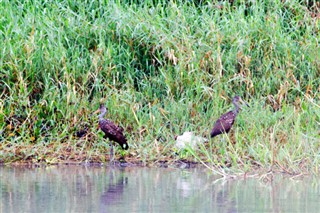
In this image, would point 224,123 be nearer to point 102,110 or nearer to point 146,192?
point 102,110

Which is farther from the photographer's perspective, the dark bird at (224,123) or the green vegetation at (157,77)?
the green vegetation at (157,77)

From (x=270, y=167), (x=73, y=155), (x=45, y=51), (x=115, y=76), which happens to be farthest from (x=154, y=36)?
(x=270, y=167)

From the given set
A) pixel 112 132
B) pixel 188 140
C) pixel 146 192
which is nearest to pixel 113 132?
pixel 112 132

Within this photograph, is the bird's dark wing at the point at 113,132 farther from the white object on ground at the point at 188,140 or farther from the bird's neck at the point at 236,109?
the bird's neck at the point at 236,109

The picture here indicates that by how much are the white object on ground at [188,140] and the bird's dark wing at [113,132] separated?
0.67 metres

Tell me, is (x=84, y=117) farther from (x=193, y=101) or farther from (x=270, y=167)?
(x=270, y=167)

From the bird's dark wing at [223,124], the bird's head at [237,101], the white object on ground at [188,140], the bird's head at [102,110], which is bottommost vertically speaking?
the white object on ground at [188,140]

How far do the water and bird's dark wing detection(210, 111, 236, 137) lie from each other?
2.25ft

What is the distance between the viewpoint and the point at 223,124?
404 inches

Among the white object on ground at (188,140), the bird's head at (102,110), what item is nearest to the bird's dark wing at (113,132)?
the bird's head at (102,110)

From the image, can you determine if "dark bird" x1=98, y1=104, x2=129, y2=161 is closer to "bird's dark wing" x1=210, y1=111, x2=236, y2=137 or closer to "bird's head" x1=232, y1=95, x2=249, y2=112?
"bird's dark wing" x1=210, y1=111, x2=236, y2=137

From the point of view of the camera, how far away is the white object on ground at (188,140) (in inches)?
402

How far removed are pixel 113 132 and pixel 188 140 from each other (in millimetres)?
949

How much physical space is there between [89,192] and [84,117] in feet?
9.74
